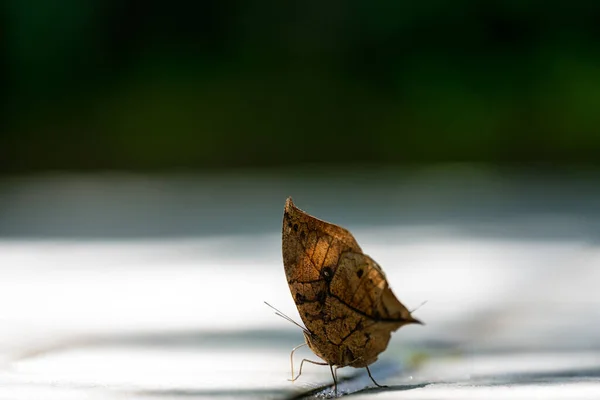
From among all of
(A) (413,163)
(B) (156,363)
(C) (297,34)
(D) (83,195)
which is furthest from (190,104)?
(B) (156,363)

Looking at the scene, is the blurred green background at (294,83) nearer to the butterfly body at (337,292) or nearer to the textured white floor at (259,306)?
the textured white floor at (259,306)

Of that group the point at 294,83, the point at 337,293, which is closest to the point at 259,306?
the point at 337,293

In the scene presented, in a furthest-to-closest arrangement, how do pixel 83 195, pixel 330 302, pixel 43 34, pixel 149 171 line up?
pixel 43 34, pixel 149 171, pixel 83 195, pixel 330 302

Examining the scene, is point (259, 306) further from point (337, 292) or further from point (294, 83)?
point (294, 83)

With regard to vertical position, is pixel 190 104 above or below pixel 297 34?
below

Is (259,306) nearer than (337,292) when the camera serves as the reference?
No

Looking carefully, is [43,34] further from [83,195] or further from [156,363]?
[156,363]

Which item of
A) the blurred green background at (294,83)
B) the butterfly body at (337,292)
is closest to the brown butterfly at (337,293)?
the butterfly body at (337,292)

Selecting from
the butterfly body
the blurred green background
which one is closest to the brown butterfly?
the butterfly body
